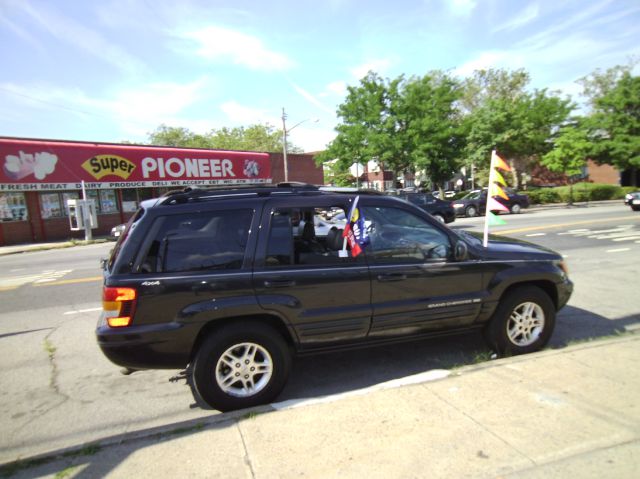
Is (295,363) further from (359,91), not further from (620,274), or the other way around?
(359,91)

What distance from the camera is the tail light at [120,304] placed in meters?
3.20

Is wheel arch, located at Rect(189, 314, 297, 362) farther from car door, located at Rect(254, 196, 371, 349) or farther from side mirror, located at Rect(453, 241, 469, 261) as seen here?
side mirror, located at Rect(453, 241, 469, 261)

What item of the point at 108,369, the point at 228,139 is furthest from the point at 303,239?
the point at 228,139

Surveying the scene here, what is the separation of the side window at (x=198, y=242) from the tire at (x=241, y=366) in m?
0.58

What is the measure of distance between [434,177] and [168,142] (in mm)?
39733

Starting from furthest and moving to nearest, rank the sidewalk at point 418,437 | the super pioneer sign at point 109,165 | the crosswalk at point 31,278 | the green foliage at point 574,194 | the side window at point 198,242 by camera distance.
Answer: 1. the green foliage at point 574,194
2. the super pioneer sign at point 109,165
3. the crosswalk at point 31,278
4. the side window at point 198,242
5. the sidewalk at point 418,437

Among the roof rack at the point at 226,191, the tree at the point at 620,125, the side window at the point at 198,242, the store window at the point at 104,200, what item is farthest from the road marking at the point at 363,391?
the tree at the point at 620,125

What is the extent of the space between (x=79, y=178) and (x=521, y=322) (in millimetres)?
24636

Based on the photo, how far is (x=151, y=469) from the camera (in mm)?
2621

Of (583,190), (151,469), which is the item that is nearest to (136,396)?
(151,469)

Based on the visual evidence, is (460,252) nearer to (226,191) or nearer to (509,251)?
(509,251)

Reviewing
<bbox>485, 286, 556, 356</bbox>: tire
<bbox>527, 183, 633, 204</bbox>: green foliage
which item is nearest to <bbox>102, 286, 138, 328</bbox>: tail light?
<bbox>485, 286, 556, 356</bbox>: tire

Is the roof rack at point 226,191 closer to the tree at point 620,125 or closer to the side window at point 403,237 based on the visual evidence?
the side window at point 403,237

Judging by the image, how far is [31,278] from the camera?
1080 cm
